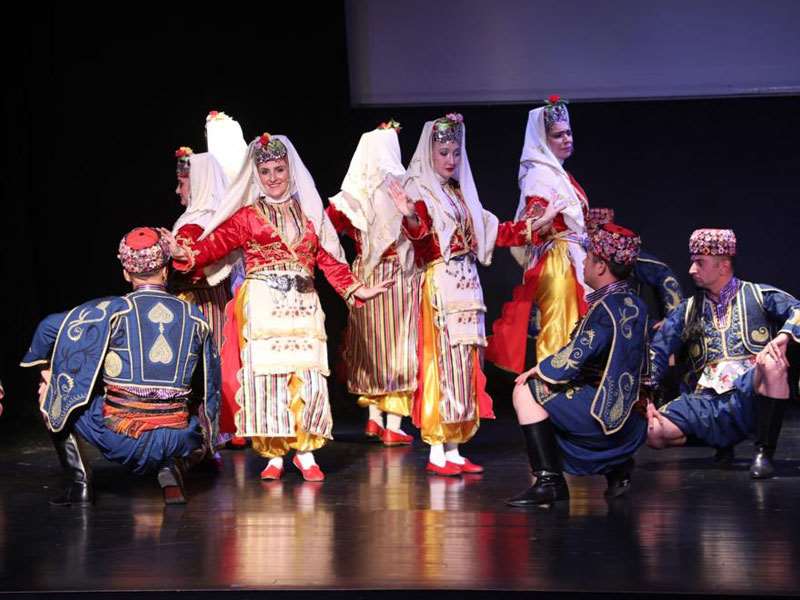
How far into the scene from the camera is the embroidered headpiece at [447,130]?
499 cm

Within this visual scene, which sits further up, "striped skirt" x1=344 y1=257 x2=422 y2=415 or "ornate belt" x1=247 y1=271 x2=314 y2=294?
"ornate belt" x1=247 y1=271 x2=314 y2=294

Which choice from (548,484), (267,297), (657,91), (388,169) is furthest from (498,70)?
(548,484)

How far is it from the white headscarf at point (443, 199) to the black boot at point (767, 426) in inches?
46.5

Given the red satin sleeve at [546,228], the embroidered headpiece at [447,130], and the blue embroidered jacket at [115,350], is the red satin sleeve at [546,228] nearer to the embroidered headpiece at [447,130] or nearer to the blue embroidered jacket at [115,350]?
the embroidered headpiece at [447,130]

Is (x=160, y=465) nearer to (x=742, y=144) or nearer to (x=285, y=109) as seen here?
(x=285, y=109)

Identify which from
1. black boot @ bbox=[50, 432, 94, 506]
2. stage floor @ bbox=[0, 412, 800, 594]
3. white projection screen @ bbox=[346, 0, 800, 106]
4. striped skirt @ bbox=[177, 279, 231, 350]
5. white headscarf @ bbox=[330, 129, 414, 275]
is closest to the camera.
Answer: stage floor @ bbox=[0, 412, 800, 594]

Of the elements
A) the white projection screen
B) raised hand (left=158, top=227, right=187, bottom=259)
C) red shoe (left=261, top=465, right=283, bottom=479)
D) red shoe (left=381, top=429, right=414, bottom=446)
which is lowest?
red shoe (left=381, top=429, right=414, bottom=446)

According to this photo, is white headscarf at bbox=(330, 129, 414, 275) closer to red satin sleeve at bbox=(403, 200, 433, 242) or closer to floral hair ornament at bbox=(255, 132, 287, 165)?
red satin sleeve at bbox=(403, 200, 433, 242)

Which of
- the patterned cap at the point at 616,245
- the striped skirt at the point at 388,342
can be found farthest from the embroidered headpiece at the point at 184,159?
the patterned cap at the point at 616,245

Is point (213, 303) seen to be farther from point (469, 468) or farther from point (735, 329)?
point (735, 329)

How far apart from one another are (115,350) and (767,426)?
2406mm

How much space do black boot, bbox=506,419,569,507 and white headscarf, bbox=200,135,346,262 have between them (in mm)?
1114

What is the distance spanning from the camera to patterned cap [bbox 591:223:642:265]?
14.1 ft

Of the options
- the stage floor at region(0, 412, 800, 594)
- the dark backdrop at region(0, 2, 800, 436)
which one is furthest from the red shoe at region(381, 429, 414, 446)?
the dark backdrop at region(0, 2, 800, 436)
